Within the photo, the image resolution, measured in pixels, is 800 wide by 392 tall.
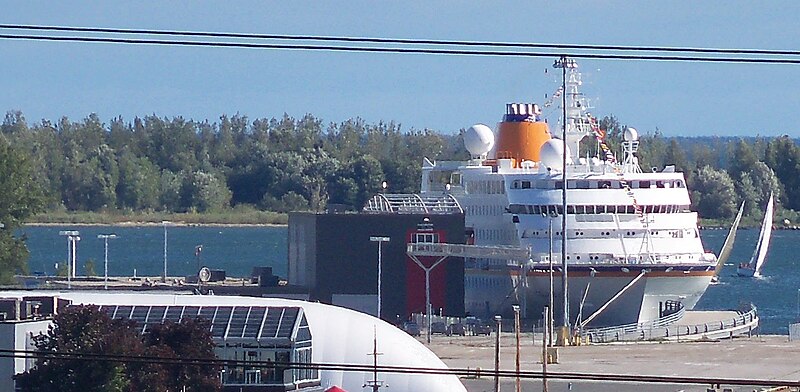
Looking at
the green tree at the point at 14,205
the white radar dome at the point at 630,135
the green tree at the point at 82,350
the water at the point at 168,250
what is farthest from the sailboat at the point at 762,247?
the green tree at the point at 82,350

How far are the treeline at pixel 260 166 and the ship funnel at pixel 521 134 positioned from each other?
5584 cm

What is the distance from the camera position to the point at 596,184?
6091 centimetres

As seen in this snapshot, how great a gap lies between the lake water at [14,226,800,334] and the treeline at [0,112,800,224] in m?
4.29

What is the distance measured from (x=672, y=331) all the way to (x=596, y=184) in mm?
5698

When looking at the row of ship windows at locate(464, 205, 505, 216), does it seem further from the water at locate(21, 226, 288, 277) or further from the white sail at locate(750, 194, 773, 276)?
the water at locate(21, 226, 288, 277)

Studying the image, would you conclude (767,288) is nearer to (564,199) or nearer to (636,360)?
(564,199)

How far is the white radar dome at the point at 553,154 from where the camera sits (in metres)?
62.2

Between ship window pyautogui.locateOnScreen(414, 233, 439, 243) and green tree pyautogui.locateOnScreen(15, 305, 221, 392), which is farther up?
ship window pyautogui.locateOnScreen(414, 233, 439, 243)

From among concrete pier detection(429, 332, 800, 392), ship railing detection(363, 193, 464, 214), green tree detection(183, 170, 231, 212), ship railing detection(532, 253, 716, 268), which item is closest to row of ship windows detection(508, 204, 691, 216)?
ship railing detection(532, 253, 716, 268)

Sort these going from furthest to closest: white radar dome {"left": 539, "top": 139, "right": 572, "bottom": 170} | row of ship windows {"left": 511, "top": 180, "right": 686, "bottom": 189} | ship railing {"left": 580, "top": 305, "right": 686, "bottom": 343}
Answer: white radar dome {"left": 539, "top": 139, "right": 572, "bottom": 170}, row of ship windows {"left": 511, "top": 180, "right": 686, "bottom": 189}, ship railing {"left": 580, "top": 305, "right": 686, "bottom": 343}

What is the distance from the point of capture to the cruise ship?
59.7 meters

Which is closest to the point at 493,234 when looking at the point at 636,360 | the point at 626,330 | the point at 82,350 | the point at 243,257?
the point at 626,330

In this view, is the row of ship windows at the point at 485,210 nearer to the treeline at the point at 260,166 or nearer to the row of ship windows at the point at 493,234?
the row of ship windows at the point at 493,234

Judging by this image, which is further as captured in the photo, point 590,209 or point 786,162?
point 786,162
